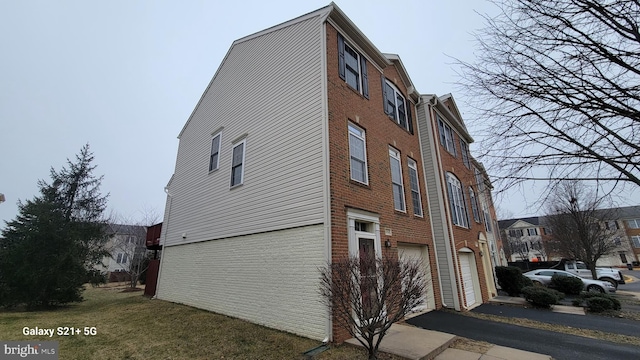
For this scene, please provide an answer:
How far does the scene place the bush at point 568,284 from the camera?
50.3 feet

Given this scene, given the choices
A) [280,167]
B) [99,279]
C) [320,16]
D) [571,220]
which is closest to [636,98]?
[280,167]

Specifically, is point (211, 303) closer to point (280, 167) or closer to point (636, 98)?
point (280, 167)

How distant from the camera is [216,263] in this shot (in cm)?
956

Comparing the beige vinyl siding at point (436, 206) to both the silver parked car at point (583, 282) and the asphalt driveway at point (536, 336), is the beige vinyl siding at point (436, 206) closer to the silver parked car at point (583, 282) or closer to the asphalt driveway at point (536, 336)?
the asphalt driveway at point (536, 336)

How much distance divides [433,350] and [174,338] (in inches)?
240

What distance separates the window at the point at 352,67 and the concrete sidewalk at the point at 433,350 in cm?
719

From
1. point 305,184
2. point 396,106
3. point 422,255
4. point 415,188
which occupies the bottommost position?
point 422,255

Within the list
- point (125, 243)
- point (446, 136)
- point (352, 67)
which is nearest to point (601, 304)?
point (446, 136)

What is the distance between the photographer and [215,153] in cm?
1155

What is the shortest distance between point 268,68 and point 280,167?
420 cm

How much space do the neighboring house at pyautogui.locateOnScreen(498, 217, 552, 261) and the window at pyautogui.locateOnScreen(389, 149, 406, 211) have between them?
5143 centimetres

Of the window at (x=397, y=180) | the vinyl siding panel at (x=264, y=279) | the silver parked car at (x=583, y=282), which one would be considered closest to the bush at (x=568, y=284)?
the silver parked car at (x=583, y=282)

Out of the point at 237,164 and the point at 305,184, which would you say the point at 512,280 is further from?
the point at 237,164

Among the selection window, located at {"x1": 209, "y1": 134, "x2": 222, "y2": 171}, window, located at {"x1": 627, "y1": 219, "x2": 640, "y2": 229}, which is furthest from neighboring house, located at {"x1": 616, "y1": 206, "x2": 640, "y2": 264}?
window, located at {"x1": 209, "y1": 134, "x2": 222, "y2": 171}
